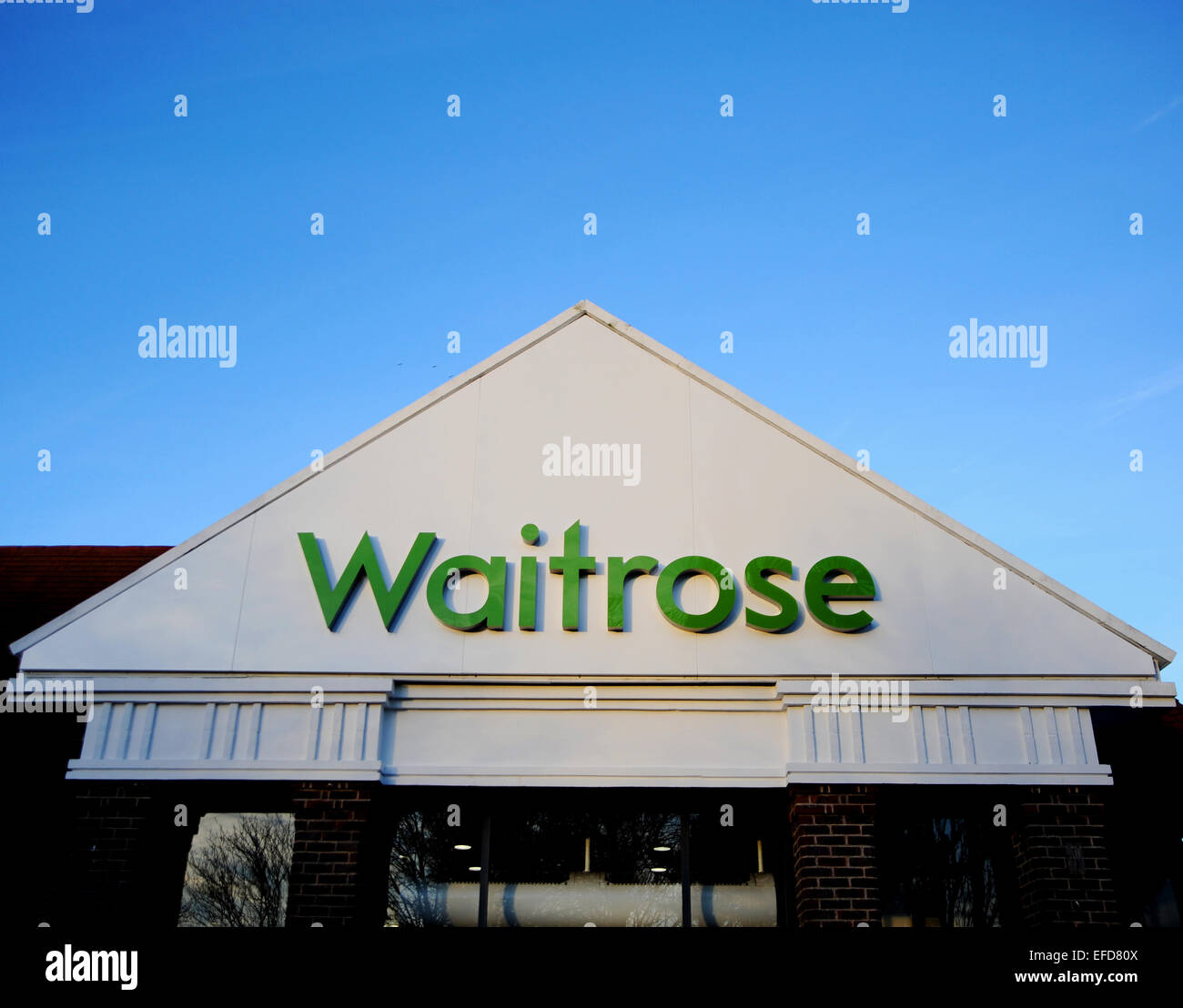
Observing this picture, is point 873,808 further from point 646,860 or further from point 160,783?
point 160,783

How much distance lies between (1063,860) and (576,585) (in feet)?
17.1

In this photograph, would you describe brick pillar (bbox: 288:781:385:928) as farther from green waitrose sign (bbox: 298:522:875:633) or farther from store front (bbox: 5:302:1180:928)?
green waitrose sign (bbox: 298:522:875:633)

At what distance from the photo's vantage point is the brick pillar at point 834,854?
387 inches

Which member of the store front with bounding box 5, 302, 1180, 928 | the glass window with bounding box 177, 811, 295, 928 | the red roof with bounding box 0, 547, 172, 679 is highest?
the red roof with bounding box 0, 547, 172, 679

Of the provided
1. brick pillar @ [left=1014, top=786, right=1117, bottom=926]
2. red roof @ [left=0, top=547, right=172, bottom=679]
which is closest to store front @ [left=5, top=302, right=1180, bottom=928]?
brick pillar @ [left=1014, top=786, right=1117, bottom=926]

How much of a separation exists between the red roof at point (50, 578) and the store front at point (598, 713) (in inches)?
132

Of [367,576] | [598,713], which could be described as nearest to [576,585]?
[598,713]

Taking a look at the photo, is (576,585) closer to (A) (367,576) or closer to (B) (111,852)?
(A) (367,576)

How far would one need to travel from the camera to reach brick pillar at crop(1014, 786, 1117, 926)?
9.80m

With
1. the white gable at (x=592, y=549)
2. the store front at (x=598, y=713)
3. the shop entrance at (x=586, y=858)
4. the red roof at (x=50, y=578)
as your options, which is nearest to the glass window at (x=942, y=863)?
the store front at (x=598, y=713)

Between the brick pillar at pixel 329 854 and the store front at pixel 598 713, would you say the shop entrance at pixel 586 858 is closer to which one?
the store front at pixel 598 713

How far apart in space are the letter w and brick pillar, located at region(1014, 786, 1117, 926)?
6302mm

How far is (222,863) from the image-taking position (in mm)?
10750

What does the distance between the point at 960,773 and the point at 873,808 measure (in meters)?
0.89
